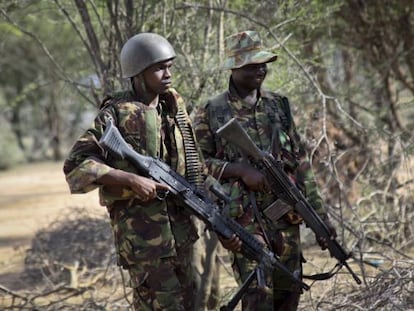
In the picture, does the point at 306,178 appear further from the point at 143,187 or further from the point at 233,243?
the point at 143,187

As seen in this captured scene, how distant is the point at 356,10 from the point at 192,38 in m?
2.84

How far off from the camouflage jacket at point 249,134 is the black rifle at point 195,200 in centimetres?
20

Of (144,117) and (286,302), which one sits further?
(286,302)

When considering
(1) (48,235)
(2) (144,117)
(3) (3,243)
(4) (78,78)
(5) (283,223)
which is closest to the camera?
(2) (144,117)

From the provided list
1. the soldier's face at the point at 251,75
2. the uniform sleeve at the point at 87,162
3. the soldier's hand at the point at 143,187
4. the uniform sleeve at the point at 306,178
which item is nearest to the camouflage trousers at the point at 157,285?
the soldier's hand at the point at 143,187

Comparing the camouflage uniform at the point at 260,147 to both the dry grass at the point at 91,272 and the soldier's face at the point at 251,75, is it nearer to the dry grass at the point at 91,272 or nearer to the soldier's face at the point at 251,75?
the soldier's face at the point at 251,75

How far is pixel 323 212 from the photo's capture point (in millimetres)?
4375

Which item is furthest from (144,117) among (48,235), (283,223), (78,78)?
(48,235)

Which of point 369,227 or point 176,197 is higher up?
point 176,197

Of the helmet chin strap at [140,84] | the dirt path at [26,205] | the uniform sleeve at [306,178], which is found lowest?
the dirt path at [26,205]

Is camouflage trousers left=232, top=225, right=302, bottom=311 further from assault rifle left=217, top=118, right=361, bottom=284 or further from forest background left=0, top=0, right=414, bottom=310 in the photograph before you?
forest background left=0, top=0, right=414, bottom=310

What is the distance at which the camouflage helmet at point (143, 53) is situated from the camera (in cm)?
383

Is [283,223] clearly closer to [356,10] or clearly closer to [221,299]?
[221,299]

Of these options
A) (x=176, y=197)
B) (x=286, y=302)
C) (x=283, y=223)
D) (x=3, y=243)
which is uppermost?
(x=176, y=197)
